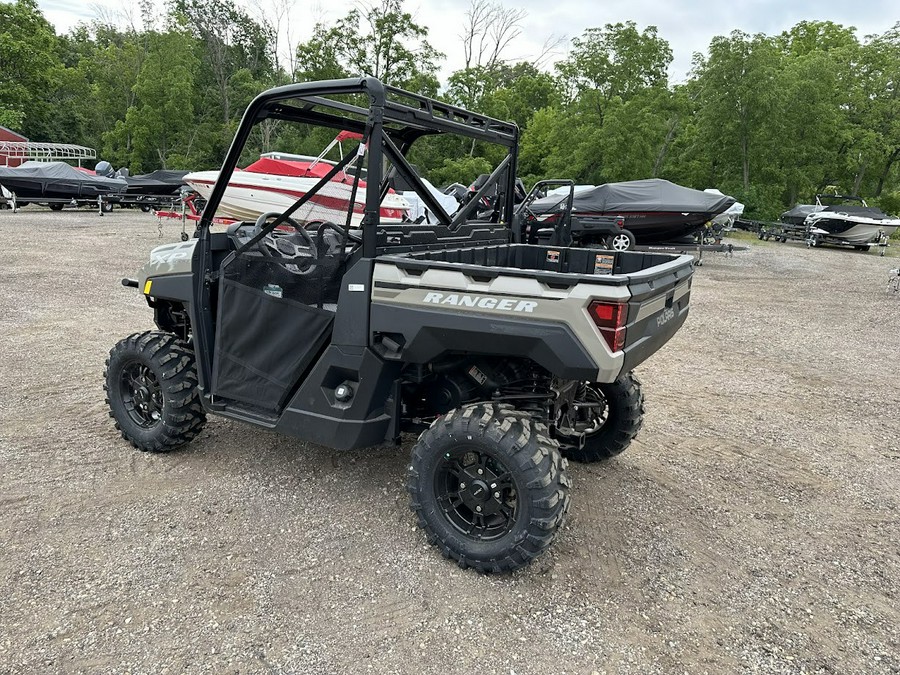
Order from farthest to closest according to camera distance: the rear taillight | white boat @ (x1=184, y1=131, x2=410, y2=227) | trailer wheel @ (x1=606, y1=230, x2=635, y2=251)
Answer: trailer wheel @ (x1=606, y1=230, x2=635, y2=251) → white boat @ (x1=184, y1=131, x2=410, y2=227) → the rear taillight

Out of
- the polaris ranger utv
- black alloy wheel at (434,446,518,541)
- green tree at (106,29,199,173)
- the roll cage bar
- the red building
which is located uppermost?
green tree at (106,29,199,173)

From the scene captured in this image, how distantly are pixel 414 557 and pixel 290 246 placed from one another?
1770 millimetres

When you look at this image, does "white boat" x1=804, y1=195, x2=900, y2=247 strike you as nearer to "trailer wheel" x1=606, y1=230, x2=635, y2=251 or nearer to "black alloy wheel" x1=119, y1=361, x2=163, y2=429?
"trailer wheel" x1=606, y1=230, x2=635, y2=251

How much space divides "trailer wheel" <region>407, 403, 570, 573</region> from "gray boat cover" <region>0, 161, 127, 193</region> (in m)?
22.5

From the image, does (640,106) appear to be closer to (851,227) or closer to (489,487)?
(851,227)

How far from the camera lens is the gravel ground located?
2428 millimetres

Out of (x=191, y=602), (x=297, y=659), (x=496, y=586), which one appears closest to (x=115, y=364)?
(x=191, y=602)

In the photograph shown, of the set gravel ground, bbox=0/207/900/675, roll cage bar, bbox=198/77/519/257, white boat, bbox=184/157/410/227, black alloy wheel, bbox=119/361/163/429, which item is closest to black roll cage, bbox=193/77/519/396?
roll cage bar, bbox=198/77/519/257

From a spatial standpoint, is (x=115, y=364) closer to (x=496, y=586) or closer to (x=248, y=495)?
(x=248, y=495)

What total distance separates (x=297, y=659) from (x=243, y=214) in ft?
39.4

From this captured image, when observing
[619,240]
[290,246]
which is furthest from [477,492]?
[619,240]

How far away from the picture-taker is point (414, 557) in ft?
9.88

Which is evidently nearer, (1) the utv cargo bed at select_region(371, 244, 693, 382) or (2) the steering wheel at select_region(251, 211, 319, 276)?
(1) the utv cargo bed at select_region(371, 244, 693, 382)

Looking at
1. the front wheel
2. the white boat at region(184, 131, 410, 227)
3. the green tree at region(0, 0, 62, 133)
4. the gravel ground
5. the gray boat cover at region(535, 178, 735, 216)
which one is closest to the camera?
the gravel ground
